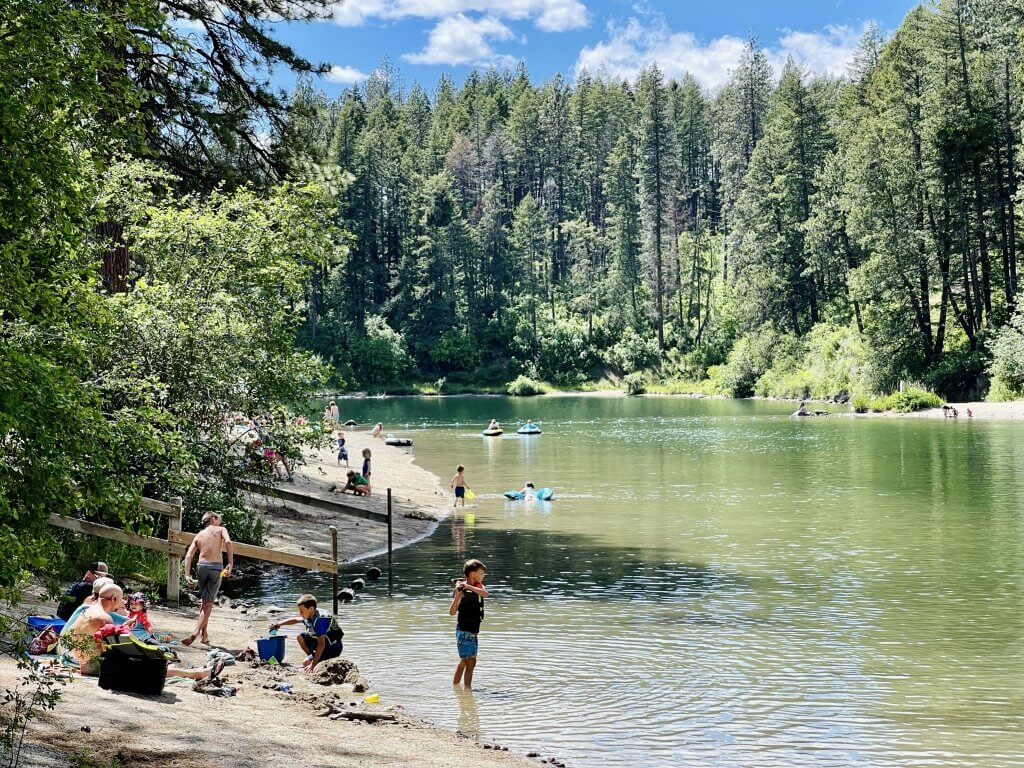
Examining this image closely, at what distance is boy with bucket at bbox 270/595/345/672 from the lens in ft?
49.4

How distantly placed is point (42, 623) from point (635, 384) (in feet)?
311

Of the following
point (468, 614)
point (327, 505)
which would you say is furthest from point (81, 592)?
point (327, 505)

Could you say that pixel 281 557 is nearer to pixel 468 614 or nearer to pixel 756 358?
pixel 468 614

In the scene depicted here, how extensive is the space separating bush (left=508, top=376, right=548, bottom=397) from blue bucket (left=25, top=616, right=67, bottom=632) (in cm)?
9760

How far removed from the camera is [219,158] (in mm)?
24781

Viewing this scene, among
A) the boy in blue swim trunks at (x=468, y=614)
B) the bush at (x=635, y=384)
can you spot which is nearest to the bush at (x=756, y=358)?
the bush at (x=635, y=384)

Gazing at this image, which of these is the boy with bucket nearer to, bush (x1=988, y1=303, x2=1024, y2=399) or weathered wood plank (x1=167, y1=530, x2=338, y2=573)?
weathered wood plank (x1=167, y1=530, x2=338, y2=573)

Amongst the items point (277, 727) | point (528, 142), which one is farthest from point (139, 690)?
point (528, 142)

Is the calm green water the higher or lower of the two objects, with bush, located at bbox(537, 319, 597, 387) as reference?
lower

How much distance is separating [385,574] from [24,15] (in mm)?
16668

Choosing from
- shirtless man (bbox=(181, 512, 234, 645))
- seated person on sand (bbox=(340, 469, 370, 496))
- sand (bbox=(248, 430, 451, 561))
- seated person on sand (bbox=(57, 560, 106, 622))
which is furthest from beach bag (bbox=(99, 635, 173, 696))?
seated person on sand (bbox=(340, 469, 370, 496))

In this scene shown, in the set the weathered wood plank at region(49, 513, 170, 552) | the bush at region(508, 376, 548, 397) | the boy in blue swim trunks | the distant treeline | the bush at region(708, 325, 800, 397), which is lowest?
the boy in blue swim trunks

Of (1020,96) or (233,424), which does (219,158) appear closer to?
(233,424)

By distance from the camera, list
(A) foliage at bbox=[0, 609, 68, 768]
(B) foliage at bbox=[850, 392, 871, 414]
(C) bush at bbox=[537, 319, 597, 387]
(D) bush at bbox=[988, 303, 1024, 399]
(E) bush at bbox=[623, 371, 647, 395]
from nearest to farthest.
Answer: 1. (A) foliage at bbox=[0, 609, 68, 768]
2. (D) bush at bbox=[988, 303, 1024, 399]
3. (B) foliage at bbox=[850, 392, 871, 414]
4. (E) bush at bbox=[623, 371, 647, 395]
5. (C) bush at bbox=[537, 319, 597, 387]
